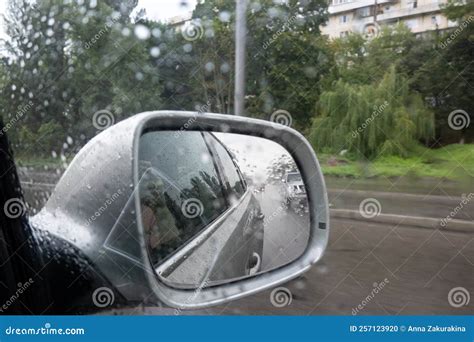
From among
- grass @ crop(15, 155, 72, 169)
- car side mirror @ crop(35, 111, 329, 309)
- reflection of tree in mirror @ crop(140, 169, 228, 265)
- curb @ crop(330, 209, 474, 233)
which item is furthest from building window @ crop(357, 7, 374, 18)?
grass @ crop(15, 155, 72, 169)

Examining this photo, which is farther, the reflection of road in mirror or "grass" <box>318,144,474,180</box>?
"grass" <box>318,144,474,180</box>

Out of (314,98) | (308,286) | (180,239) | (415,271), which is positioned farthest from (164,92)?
(415,271)

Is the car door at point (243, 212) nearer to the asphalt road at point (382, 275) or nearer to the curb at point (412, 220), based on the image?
the asphalt road at point (382, 275)

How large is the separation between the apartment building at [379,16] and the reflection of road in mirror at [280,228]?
81 cm

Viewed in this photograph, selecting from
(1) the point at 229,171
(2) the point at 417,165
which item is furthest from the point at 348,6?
(1) the point at 229,171

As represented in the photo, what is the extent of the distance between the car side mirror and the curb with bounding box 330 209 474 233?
24.1 inches

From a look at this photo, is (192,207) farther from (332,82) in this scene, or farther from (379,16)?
(379,16)

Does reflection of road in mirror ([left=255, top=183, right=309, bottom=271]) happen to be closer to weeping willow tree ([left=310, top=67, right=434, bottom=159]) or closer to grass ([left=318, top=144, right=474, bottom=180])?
grass ([left=318, top=144, right=474, bottom=180])

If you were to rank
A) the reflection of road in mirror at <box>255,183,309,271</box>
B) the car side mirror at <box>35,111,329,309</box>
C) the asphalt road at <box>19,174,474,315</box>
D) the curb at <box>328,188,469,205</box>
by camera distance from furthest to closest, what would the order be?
1. the curb at <box>328,188,469,205</box>
2. the asphalt road at <box>19,174,474,315</box>
3. the reflection of road in mirror at <box>255,183,309,271</box>
4. the car side mirror at <box>35,111,329,309</box>

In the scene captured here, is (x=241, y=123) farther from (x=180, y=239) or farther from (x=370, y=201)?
(x=370, y=201)

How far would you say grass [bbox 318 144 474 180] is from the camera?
187 cm

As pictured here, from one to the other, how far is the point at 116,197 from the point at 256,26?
1.08m

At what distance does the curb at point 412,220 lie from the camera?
6.92ft

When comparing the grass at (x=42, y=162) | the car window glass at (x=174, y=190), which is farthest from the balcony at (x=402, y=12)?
the grass at (x=42, y=162)
